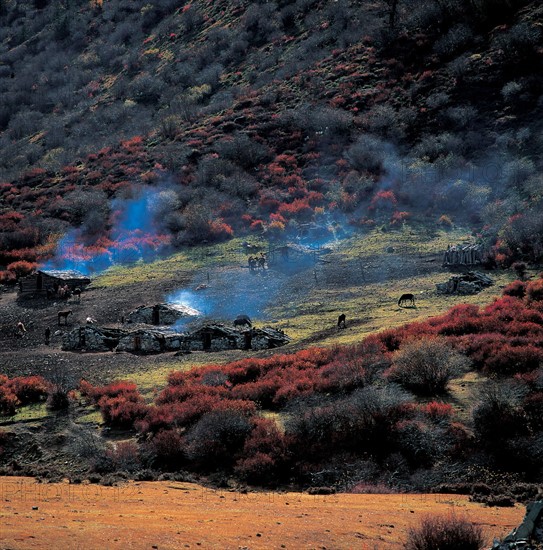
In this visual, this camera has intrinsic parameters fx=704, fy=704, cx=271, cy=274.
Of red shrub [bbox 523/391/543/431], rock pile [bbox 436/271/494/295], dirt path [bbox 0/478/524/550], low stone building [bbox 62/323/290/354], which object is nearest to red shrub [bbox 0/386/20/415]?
dirt path [bbox 0/478/524/550]

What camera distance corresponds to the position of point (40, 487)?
722 inches

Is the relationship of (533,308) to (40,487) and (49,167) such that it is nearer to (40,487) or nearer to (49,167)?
(40,487)

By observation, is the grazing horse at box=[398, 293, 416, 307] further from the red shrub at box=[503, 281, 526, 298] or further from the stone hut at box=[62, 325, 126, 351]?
the stone hut at box=[62, 325, 126, 351]

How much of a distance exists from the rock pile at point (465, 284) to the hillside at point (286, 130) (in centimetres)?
439

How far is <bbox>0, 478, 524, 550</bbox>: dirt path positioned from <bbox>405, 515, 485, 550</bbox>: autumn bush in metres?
0.77

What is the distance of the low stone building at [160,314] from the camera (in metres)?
40.4

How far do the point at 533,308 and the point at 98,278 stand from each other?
34.0 meters

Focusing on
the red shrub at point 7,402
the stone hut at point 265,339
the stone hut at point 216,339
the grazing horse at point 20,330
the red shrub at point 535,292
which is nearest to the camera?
the red shrub at point 7,402

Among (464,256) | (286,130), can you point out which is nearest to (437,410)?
(464,256)

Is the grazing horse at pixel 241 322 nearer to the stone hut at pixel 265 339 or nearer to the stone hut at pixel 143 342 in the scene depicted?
the stone hut at pixel 265 339

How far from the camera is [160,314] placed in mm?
40688

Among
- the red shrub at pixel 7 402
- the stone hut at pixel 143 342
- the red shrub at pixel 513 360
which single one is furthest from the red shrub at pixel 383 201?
the red shrub at pixel 7 402

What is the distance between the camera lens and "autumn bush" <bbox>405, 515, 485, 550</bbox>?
12.0m

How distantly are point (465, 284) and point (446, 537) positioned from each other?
28013 millimetres
